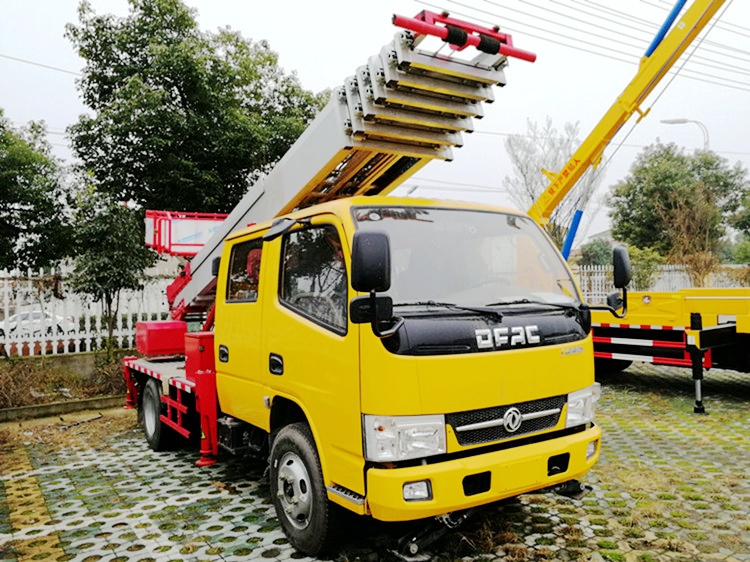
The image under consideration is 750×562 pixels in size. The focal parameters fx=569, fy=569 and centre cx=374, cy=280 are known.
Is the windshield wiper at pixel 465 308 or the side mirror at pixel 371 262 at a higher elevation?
the side mirror at pixel 371 262

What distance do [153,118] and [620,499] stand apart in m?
12.0

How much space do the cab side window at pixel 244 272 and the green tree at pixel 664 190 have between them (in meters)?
25.9

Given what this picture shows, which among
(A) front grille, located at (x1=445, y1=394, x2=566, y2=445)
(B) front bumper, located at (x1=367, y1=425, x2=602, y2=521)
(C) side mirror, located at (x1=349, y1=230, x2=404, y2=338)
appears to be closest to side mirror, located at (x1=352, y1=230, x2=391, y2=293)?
(C) side mirror, located at (x1=349, y1=230, x2=404, y2=338)

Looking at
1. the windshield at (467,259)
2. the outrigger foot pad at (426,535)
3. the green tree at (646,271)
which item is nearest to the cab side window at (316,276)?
the windshield at (467,259)

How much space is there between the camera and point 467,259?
11.3 feet

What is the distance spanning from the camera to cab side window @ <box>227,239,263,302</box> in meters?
4.17

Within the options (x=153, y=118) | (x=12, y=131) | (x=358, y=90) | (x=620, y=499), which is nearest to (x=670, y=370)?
(x=620, y=499)

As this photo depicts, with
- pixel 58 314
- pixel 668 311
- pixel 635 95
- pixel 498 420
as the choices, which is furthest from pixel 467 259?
pixel 58 314

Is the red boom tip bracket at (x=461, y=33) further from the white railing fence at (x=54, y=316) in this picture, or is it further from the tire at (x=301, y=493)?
the white railing fence at (x=54, y=316)

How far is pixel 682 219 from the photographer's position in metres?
23.2

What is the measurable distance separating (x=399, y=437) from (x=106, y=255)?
745 centimetres

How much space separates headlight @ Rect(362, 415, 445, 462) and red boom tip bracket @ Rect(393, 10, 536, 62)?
2444 millimetres

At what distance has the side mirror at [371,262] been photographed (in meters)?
2.69

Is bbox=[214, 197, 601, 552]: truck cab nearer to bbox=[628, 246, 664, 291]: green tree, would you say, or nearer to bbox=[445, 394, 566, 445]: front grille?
bbox=[445, 394, 566, 445]: front grille
